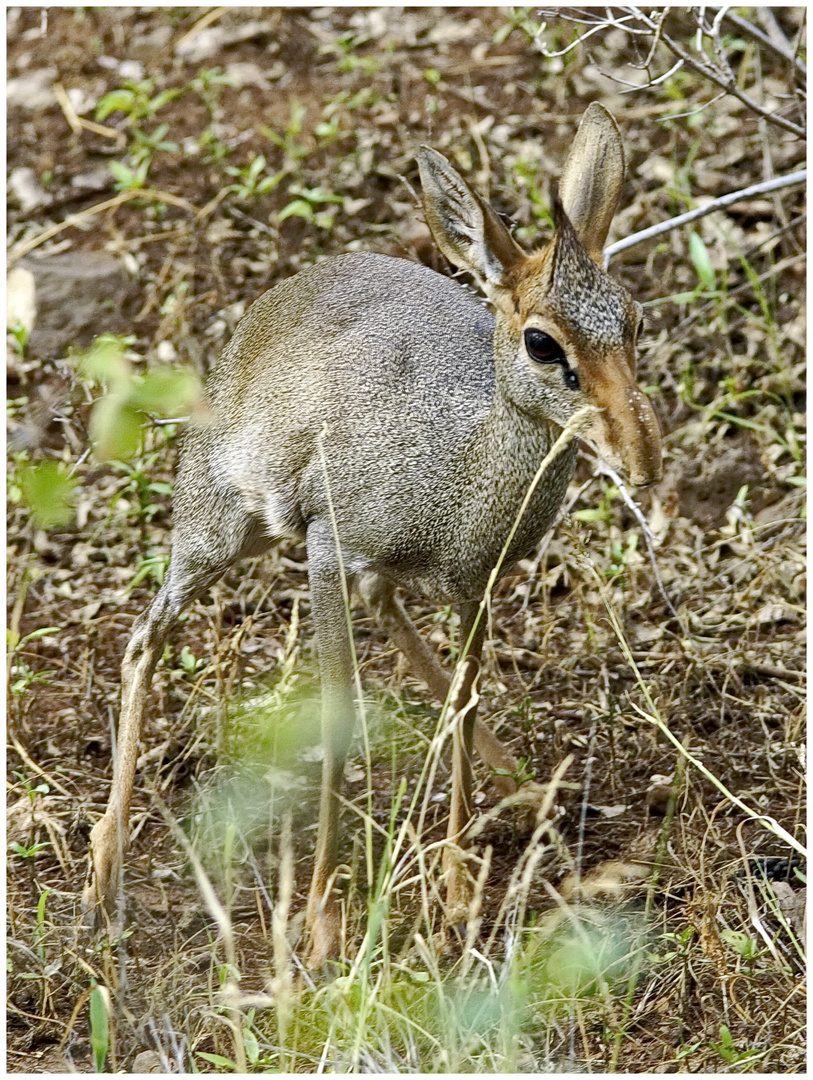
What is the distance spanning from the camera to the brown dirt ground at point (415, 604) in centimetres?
373

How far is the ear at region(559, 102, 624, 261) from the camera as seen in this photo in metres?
3.50

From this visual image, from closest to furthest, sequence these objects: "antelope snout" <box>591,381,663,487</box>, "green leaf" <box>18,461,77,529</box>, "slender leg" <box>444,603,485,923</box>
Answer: "green leaf" <box>18,461,77,529</box> → "antelope snout" <box>591,381,663,487</box> → "slender leg" <box>444,603,485,923</box>

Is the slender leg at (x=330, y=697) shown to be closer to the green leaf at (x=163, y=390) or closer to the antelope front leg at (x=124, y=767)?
the antelope front leg at (x=124, y=767)

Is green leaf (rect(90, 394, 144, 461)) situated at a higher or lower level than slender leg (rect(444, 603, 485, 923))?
higher

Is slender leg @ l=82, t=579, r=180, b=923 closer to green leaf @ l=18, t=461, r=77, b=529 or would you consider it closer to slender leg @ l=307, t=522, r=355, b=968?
slender leg @ l=307, t=522, r=355, b=968

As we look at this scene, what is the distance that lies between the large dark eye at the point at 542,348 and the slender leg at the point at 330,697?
0.79m

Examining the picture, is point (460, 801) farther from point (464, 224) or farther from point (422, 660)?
point (464, 224)

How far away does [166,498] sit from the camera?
213 inches

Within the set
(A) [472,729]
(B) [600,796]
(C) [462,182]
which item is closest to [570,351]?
(C) [462,182]

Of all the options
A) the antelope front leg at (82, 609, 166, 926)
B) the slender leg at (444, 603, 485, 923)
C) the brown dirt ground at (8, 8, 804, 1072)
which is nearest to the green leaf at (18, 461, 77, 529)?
the brown dirt ground at (8, 8, 804, 1072)

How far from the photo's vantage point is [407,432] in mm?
3660

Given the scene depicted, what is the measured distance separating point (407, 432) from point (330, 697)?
28.4 inches

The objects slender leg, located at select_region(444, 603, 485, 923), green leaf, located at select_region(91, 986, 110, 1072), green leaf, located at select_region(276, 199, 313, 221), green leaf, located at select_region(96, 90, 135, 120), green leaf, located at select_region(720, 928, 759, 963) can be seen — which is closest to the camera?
green leaf, located at select_region(91, 986, 110, 1072)

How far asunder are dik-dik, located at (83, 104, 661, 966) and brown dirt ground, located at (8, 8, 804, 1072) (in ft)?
0.83
